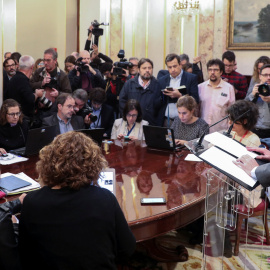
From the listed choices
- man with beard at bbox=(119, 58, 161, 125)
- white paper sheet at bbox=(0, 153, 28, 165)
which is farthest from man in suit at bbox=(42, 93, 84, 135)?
man with beard at bbox=(119, 58, 161, 125)

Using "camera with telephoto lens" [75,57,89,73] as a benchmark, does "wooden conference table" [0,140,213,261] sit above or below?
below

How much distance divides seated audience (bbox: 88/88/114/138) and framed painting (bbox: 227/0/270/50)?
128 inches

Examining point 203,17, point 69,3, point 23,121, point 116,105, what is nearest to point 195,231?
point 23,121

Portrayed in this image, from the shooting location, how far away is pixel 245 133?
11.6 feet

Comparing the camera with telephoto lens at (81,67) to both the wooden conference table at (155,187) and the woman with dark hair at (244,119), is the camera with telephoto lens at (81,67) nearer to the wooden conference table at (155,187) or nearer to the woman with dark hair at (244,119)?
the wooden conference table at (155,187)

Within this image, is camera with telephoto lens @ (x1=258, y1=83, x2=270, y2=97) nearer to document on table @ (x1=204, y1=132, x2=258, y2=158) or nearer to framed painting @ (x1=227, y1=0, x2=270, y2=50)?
document on table @ (x1=204, y1=132, x2=258, y2=158)

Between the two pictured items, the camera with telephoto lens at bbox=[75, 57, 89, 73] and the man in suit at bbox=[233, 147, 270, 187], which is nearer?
the man in suit at bbox=[233, 147, 270, 187]

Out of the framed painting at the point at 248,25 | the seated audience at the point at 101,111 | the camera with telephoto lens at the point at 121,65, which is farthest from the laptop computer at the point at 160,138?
the framed painting at the point at 248,25

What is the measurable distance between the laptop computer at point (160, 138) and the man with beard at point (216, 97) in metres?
1.15

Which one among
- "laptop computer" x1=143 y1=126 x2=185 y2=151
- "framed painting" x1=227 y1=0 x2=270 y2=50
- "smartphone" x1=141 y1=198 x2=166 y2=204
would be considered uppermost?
"framed painting" x1=227 y1=0 x2=270 y2=50

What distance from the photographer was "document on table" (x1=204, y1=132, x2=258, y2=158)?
2.08 meters

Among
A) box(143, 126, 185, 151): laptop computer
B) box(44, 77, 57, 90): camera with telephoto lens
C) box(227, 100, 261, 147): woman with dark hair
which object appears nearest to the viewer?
box(227, 100, 261, 147): woman with dark hair

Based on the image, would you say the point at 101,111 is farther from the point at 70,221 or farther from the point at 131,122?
the point at 70,221

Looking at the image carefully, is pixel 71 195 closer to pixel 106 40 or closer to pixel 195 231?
pixel 195 231
